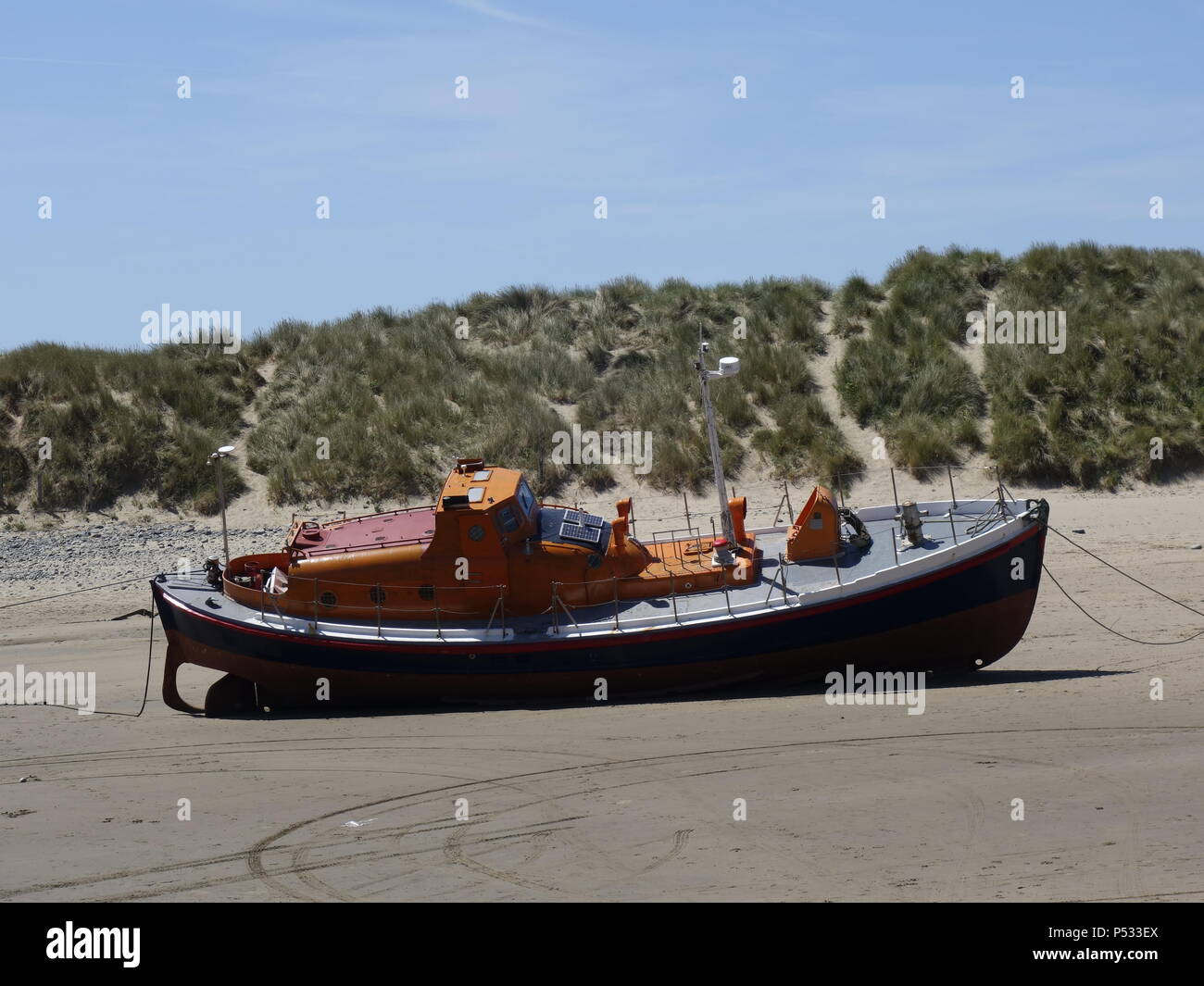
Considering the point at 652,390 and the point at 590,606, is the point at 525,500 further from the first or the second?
the point at 652,390

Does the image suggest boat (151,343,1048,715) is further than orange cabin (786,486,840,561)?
No

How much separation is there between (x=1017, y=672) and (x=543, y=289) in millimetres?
23941

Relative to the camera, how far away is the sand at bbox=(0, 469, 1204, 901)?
9266 millimetres

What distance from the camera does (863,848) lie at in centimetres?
961

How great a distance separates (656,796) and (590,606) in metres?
4.51

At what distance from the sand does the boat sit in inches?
16.3

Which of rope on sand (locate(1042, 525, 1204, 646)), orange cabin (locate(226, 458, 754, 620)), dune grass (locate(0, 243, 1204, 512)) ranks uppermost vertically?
dune grass (locate(0, 243, 1204, 512))

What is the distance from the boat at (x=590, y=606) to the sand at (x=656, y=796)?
0.41 m

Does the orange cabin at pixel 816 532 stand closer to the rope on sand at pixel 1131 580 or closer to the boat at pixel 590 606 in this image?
the boat at pixel 590 606

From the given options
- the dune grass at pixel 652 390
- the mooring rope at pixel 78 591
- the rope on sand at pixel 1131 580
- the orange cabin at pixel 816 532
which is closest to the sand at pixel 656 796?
the rope on sand at pixel 1131 580

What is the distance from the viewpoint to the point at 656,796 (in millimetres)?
11297

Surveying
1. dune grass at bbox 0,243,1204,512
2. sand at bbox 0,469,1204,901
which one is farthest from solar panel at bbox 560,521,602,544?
dune grass at bbox 0,243,1204,512

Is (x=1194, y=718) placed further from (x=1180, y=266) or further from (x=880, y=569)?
(x=1180, y=266)

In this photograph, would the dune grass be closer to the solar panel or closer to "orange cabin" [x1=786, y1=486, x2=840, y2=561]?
"orange cabin" [x1=786, y1=486, x2=840, y2=561]
